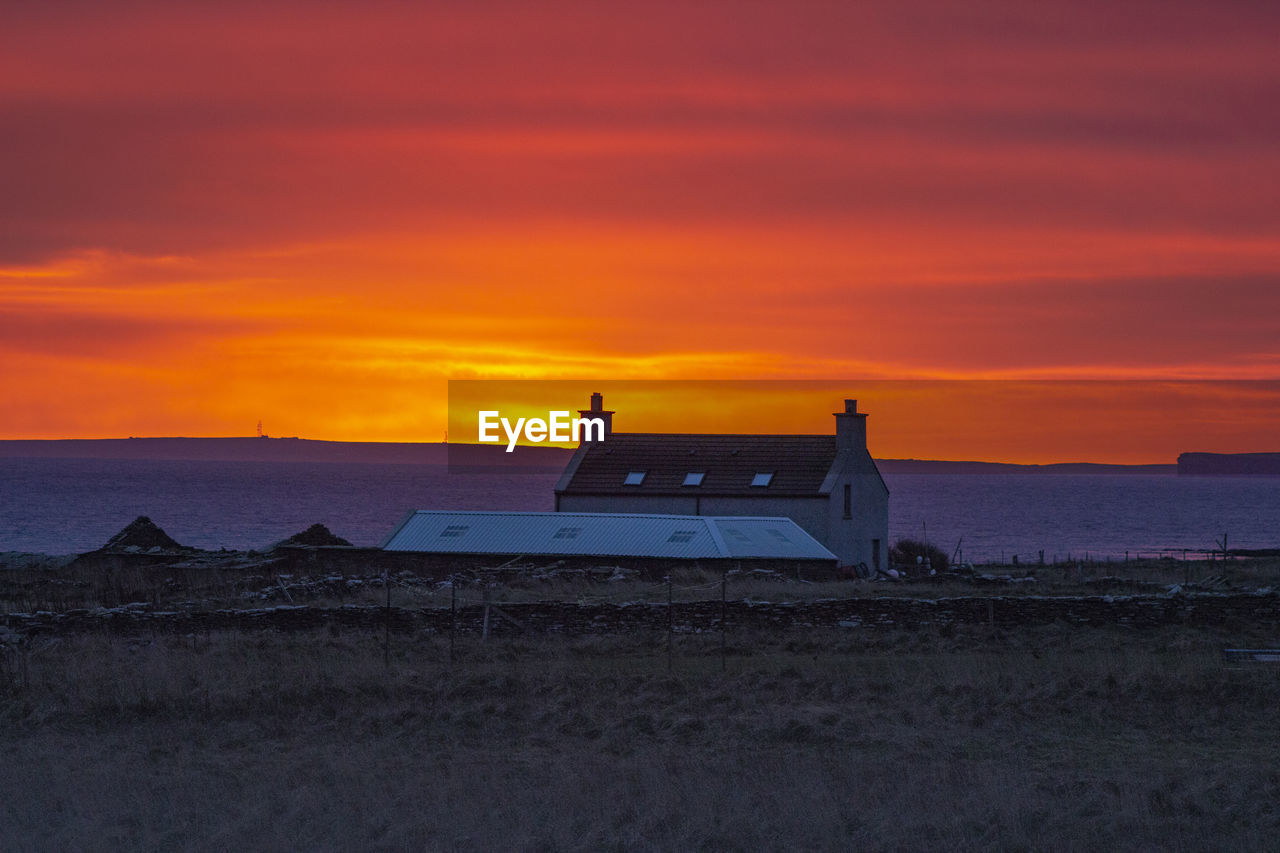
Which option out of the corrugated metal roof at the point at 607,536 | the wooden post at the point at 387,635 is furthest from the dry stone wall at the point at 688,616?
the corrugated metal roof at the point at 607,536

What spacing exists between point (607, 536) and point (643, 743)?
81.1 feet

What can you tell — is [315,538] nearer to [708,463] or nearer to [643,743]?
[708,463]

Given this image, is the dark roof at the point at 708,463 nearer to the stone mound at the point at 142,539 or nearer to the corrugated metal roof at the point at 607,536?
the corrugated metal roof at the point at 607,536

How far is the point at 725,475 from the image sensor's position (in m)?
52.0

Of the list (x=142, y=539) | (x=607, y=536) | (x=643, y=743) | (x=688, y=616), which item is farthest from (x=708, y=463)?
(x=643, y=743)

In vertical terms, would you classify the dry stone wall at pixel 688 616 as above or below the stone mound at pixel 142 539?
below

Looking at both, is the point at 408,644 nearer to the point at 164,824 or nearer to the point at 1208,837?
the point at 164,824

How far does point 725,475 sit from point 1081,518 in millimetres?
120967

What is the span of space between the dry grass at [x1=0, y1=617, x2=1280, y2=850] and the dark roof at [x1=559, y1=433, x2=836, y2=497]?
70.7 ft

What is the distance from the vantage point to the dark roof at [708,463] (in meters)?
51.2

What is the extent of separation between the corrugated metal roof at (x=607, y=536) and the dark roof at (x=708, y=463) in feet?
11.0

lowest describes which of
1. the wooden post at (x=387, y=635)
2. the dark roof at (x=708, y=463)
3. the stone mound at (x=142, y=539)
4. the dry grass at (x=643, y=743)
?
the dry grass at (x=643, y=743)

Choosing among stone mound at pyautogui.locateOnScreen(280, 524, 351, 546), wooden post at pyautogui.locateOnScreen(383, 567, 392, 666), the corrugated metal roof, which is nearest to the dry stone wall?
wooden post at pyautogui.locateOnScreen(383, 567, 392, 666)

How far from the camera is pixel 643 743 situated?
20219 millimetres
